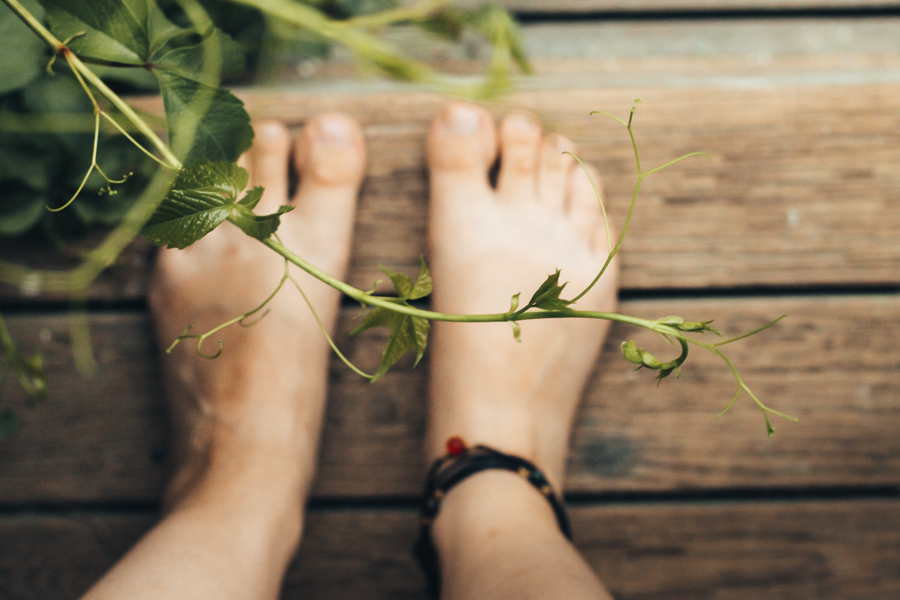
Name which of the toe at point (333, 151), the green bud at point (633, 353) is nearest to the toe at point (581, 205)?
the toe at point (333, 151)

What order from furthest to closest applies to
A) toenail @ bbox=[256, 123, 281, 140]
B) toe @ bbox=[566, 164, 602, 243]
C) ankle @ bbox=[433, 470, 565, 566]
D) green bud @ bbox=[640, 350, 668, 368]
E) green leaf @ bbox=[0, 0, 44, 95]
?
toe @ bbox=[566, 164, 602, 243], toenail @ bbox=[256, 123, 281, 140], ankle @ bbox=[433, 470, 565, 566], green leaf @ bbox=[0, 0, 44, 95], green bud @ bbox=[640, 350, 668, 368]

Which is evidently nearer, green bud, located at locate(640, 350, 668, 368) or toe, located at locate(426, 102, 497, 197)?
green bud, located at locate(640, 350, 668, 368)

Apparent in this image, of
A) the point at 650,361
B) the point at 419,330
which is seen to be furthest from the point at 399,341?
the point at 650,361

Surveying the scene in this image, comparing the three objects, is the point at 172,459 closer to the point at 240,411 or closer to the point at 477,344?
the point at 240,411

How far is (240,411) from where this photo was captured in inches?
27.4

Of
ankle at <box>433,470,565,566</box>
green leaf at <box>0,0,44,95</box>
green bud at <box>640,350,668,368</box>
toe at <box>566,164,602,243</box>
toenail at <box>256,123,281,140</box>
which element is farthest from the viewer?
toe at <box>566,164,602,243</box>

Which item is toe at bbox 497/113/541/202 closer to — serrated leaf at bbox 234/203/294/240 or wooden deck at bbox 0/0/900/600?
wooden deck at bbox 0/0/900/600

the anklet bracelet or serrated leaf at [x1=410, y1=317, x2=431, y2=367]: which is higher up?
serrated leaf at [x1=410, y1=317, x2=431, y2=367]

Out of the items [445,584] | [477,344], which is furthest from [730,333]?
[445,584]

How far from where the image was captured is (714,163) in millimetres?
677

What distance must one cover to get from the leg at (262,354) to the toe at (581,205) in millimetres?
303

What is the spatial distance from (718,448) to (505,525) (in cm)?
30

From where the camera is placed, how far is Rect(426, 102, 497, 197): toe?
0.68 meters

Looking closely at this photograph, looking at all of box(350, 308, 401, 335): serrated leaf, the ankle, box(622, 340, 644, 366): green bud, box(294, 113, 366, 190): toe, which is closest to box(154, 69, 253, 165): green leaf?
box(350, 308, 401, 335): serrated leaf
